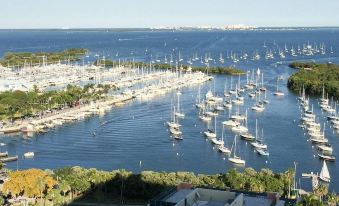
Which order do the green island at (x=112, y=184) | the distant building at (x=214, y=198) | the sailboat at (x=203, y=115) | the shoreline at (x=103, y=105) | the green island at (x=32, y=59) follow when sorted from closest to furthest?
the distant building at (x=214, y=198)
the green island at (x=112, y=184)
the shoreline at (x=103, y=105)
the sailboat at (x=203, y=115)
the green island at (x=32, y=59)

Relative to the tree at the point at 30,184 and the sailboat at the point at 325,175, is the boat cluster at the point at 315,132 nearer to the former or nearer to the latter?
the sailboat at the point at 325,175

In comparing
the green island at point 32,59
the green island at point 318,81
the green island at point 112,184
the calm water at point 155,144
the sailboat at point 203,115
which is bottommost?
the calm water at point 155,144

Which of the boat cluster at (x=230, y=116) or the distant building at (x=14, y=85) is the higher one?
the distant building at (x=14, y=85)

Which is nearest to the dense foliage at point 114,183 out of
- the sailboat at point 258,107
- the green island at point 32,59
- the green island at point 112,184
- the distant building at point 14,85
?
the green island at point 112,184

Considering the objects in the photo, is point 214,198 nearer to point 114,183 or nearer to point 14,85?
point 114,183

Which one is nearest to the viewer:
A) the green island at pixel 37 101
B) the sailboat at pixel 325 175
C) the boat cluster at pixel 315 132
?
the sailboat at pixel 325 175

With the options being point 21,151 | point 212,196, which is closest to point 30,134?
point 21,151

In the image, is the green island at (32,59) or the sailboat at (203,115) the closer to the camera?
the sailboat at (203,115)
